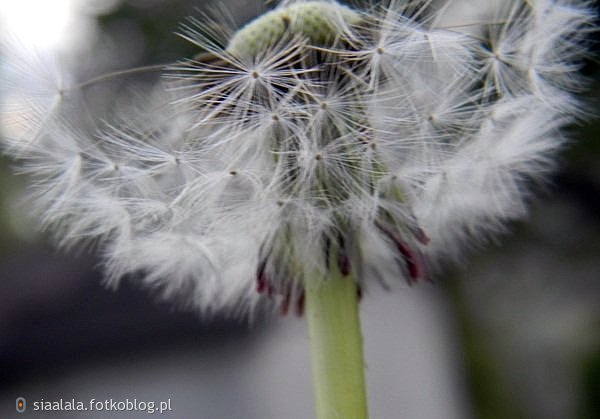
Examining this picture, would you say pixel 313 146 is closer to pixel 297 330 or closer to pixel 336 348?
pixel 336 348

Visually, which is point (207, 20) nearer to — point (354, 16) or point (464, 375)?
point (354, 16)

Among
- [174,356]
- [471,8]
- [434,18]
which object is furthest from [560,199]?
[434,18]

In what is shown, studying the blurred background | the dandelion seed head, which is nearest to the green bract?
the dandelion seed head

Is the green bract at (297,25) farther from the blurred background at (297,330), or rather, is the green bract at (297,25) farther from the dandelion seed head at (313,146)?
the blurred background at (297,330)

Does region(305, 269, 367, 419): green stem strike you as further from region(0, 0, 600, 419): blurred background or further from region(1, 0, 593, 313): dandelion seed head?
region(0, 0, 600, 419): blurred background

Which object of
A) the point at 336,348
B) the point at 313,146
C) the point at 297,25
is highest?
the point at 297,25

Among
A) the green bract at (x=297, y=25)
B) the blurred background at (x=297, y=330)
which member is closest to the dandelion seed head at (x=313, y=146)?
the green bract at (x=297, y=25)

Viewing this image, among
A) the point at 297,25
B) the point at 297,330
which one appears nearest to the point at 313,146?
the point at 297,25
